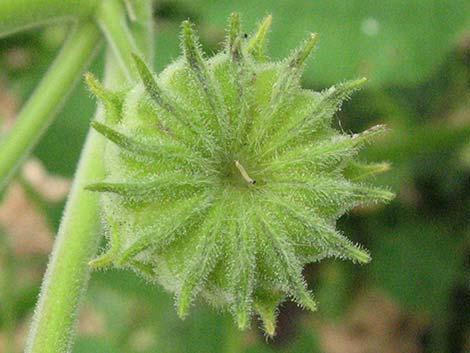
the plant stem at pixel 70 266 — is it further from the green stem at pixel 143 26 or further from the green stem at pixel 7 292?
the green stem at pixel 7 292

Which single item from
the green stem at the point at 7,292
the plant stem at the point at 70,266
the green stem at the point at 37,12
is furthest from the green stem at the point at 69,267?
the green stem at the point at 7,292

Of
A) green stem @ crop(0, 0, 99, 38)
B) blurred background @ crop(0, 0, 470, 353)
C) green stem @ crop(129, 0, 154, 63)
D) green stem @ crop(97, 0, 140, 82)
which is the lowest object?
blurred background @ crop(0, 0, 470, 353)

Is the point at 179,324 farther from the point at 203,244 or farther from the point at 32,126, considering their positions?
the point at 203,244

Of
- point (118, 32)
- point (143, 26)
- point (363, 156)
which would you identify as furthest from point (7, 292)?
point (118, 32)

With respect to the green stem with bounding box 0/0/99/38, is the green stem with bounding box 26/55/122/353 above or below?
below

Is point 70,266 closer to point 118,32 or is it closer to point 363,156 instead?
point 118,32

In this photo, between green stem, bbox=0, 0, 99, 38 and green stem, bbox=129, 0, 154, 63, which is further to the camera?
green stem, bbox=129, 0, 154, 63

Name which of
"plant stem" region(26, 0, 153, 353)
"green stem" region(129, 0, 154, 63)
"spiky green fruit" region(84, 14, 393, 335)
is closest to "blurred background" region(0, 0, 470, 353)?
"green stem" region(129, 0, 154, 63)

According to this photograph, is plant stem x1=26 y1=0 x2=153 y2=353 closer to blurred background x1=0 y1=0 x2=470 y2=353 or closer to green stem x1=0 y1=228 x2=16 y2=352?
blurred background x1=0 y1=0 x2=470 y2=353

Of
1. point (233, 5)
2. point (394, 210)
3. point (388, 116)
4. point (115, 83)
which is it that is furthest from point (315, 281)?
point (115, 83)
